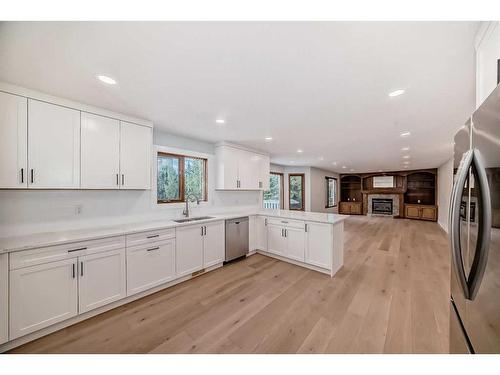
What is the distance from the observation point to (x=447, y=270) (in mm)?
3316

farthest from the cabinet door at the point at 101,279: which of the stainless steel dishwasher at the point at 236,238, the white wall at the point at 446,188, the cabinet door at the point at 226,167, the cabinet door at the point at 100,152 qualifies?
the white wall at the point at 446,188

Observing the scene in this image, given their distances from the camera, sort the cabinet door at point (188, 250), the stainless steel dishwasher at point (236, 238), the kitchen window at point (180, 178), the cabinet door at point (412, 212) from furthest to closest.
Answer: the cabinet door at point (412, 212) < the stainless steel dishwasher at point (236, 238) < the kitchen window at point (180, 178) < the cabinet door at point (188, 250)

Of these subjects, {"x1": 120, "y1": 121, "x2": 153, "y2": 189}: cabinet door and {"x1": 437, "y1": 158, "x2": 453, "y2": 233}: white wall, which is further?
{"x1": 437, "y1": 158, "x2": 453, "y2": 233}: white wall

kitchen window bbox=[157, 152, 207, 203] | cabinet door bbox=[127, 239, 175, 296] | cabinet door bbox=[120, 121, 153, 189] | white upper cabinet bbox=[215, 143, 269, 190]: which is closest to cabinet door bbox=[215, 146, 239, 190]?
white upper cabinet bbox=[215, 143, 269, 190]

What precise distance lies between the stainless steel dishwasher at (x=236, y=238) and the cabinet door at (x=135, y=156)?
1605mm

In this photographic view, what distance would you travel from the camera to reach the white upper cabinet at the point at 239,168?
12.9 feet

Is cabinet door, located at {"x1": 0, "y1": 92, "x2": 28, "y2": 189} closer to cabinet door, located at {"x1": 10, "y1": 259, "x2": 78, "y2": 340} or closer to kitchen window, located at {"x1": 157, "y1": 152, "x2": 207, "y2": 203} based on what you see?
cabinet door, located at {"x1": 10, "y1": 259, "x2": 78, "y2": 340}

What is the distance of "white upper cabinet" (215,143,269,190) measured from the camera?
3939 millimetres

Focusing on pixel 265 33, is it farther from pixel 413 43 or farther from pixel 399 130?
pixel 399 130

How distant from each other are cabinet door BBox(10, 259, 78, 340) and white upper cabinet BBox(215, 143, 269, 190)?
256 cm

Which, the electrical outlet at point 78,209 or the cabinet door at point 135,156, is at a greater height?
the cabinet door at point 135,156

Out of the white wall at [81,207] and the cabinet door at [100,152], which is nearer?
the white wall at [81,207]

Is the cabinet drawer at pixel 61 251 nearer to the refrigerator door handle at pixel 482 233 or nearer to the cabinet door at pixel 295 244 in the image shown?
the cabinet door at pixel 295 244
